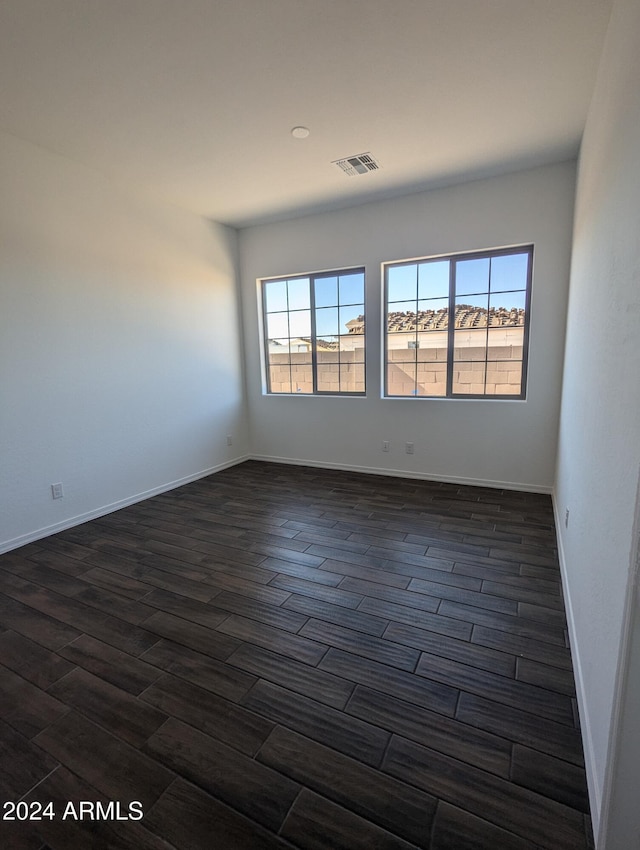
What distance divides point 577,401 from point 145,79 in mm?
3099

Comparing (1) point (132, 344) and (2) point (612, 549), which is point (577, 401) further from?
(1) point (132, 344)

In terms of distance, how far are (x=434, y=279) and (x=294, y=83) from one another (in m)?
2.27

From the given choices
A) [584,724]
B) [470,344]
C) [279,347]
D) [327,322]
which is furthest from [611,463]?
[279,347]

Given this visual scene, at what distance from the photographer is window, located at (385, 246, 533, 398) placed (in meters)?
3.79

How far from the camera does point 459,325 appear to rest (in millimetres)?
4012

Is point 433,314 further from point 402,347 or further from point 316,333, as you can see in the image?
point 316,333

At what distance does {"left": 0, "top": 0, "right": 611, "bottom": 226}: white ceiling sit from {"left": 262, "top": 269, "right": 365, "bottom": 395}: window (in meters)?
1.32

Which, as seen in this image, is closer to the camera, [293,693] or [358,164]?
[293,693]

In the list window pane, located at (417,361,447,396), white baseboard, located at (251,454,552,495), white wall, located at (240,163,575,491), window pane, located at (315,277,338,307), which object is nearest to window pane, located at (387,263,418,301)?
white wall, located at (240,163,575,491)

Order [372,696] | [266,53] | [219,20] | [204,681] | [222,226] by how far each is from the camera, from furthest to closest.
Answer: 1. [222,226]
2. [266,53]
3. [219,20]
4. [204,681]
5. [372,696]

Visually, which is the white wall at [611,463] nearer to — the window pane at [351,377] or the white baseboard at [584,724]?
the white baseboard at [584,724]

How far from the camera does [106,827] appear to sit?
117 cm

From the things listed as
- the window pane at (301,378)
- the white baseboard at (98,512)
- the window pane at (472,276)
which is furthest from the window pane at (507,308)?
the white baseboard at (98,512)

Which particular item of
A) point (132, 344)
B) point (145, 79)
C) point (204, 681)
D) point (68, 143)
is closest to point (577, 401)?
point (204, 681)
